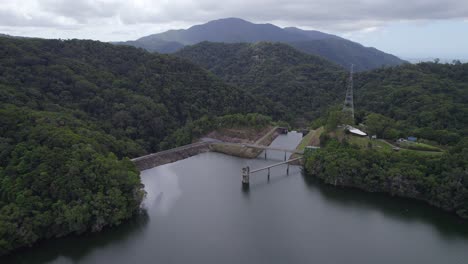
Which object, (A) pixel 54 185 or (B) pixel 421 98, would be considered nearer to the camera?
(A) pixel 54 185

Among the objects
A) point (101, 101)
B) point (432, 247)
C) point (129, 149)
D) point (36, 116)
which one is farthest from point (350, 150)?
point (101, 101)

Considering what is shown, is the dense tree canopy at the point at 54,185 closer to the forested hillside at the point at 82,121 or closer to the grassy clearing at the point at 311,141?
the forested hillside at the point at 82,121

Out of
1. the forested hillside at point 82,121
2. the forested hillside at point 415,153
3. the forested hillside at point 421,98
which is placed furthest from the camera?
the forested hillside at point 421,98

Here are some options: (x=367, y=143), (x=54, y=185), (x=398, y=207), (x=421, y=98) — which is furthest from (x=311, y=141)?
(x=54, y=185)

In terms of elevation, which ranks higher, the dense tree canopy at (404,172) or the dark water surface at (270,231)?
the dense tree canopy at (404,172)

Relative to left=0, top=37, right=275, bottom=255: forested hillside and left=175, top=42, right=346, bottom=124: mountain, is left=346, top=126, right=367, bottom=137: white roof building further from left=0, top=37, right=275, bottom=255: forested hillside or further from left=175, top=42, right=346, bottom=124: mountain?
left=175, top=42, right=346, bottom=124: mountain

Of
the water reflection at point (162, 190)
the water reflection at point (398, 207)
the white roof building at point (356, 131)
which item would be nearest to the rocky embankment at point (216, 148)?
the water reflection at point (162, 190)

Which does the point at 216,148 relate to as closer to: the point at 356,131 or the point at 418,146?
the point at 356,131
